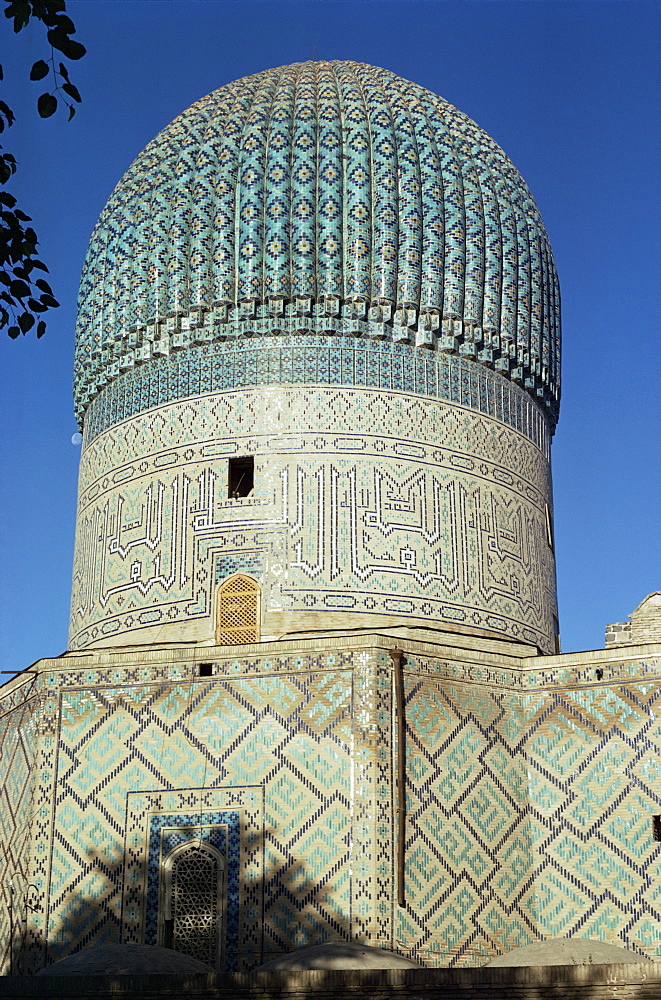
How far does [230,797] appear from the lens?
8180mm

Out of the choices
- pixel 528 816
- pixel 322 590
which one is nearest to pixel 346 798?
pixel 528 816

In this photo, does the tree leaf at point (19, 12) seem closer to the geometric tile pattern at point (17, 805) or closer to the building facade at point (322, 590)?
the building facade at point (322, 590)

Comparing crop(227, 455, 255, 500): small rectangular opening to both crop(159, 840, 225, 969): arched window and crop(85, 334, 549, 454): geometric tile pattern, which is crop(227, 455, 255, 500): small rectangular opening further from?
crop(159, 840, 225, 969): arched window

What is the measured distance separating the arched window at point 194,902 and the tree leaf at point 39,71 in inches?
209

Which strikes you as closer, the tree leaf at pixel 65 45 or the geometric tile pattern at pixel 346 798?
the tree leaf at pixel 65 45

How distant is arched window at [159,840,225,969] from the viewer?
787 cm

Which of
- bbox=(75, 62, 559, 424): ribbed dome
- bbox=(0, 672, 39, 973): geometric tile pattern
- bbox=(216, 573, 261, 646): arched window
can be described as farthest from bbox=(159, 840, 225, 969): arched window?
bbox=(75, 62, 559, 424): ribbed dome

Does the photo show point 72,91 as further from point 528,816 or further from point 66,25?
point 528,816

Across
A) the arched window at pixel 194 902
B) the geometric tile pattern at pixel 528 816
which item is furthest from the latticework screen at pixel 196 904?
the geometric tile pattern at pixel 528 816

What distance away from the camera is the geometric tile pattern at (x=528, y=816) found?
8062mm

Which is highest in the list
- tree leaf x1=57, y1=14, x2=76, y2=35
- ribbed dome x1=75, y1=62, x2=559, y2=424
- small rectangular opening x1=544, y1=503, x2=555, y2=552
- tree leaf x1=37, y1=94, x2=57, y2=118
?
ribbed dome x1=75, y1=62, x2=559, y2=424

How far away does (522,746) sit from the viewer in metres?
8.80

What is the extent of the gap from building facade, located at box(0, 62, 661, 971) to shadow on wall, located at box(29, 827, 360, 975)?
2 centimetres

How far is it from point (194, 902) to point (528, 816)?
2079mm
